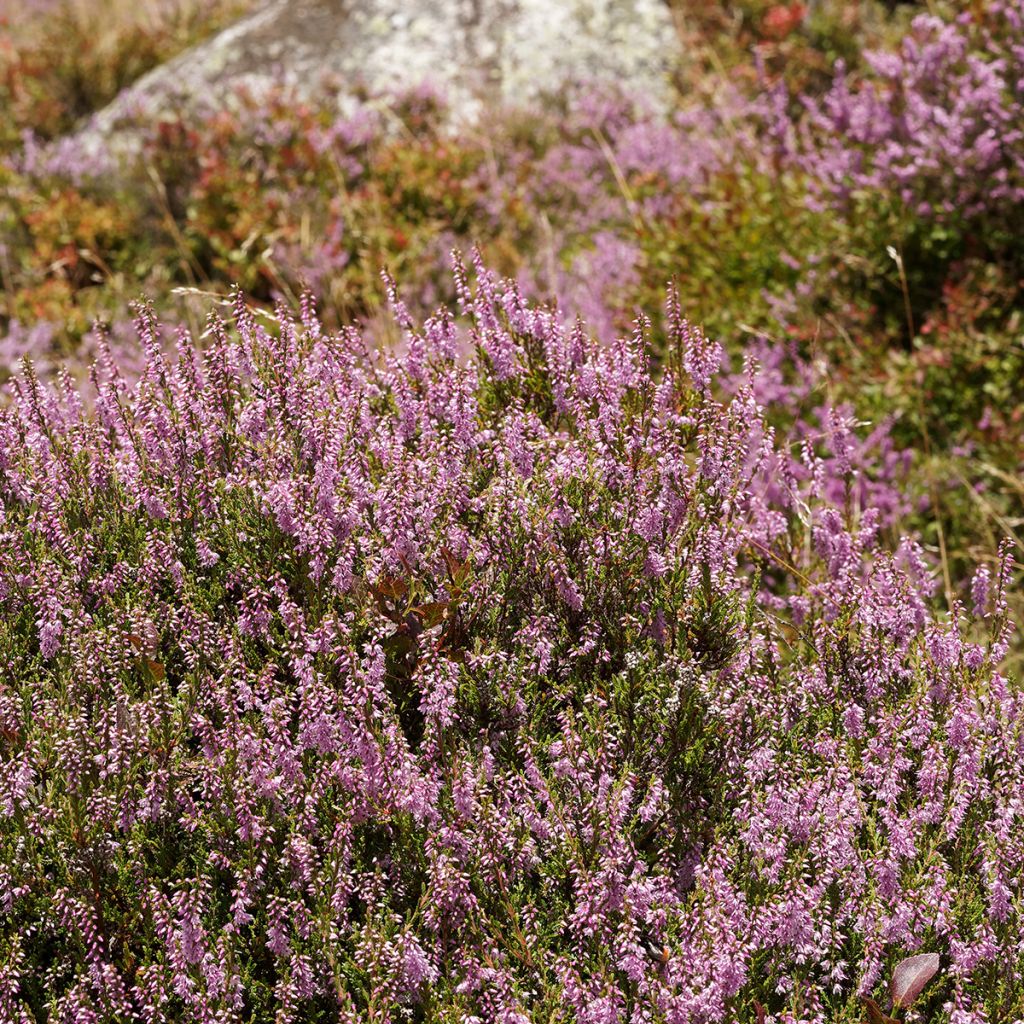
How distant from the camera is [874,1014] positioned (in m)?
2.21

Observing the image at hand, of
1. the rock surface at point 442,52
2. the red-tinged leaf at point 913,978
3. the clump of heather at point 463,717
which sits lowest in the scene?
the red-tinged leaf at point 913,978

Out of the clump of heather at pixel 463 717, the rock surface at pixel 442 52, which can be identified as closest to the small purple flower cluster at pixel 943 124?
the clump of heather at pixel 463 717

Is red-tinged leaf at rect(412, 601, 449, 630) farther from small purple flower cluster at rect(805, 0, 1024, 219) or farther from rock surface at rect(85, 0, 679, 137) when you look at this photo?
rock surface at rect(85, 0, 679, 137)

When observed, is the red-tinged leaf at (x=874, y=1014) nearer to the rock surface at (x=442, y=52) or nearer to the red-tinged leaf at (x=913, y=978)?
the red-tinged leaf at (x=913, y=978)

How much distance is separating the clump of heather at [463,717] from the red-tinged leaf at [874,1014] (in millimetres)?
56

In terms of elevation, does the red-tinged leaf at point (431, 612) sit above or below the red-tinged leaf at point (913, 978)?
above

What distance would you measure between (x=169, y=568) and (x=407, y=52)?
732 cm

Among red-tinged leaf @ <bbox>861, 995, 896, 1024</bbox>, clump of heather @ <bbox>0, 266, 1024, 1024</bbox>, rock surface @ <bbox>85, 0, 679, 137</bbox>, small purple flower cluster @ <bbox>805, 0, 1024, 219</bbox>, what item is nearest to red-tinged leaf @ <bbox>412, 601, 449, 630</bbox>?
clump of heather @ <bbox>0, 266, 1024, 1024</bbox>

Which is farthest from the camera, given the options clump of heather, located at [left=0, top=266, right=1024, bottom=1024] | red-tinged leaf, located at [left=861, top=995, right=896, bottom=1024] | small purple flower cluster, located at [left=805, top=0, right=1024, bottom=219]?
small purple flower cluster, located at [left=805, top=0, right=1024, bottom=219]

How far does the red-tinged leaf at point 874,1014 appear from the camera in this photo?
7.20 ft

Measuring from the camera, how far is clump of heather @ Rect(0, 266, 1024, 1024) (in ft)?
7.61

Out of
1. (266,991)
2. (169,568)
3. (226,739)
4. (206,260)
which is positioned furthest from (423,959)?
(206,260)

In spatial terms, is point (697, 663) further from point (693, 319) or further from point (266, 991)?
point (693, 319)

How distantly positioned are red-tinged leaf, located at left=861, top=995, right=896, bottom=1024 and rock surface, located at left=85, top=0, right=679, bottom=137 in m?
7.67
